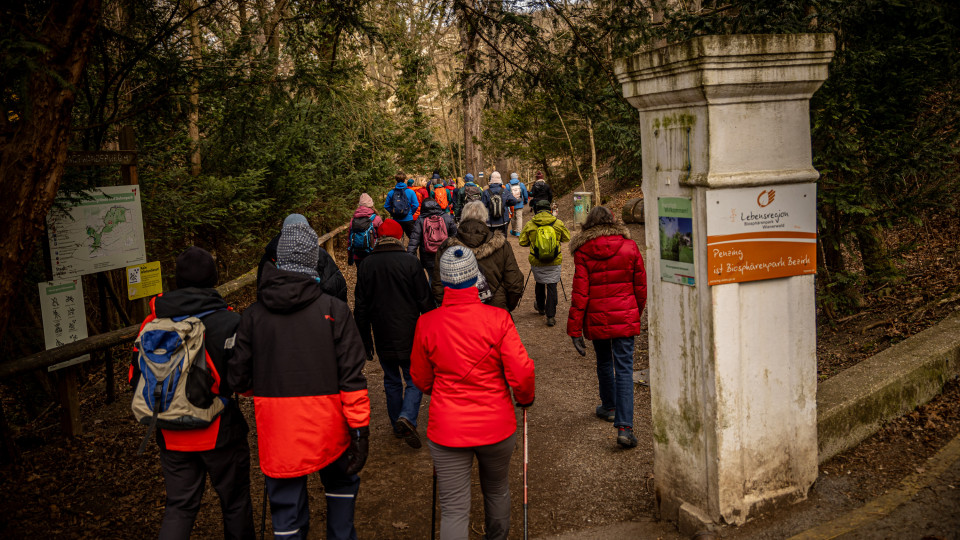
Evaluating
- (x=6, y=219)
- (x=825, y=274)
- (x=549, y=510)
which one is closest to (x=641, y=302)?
(x=549, y=510)

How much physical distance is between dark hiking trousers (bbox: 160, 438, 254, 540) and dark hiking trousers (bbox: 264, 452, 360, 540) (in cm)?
26

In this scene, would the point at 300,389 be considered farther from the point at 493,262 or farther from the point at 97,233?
A: the point at 97,233

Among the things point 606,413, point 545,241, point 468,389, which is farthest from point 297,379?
point 545,241

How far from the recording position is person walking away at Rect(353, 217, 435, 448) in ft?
20.0

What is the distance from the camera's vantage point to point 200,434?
3.92 metres

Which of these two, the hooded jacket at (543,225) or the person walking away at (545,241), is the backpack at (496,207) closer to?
the person walking away at (545,241)

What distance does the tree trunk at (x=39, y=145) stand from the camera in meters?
4.44

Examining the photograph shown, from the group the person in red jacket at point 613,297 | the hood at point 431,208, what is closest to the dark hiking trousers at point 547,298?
the hood at point 431,208

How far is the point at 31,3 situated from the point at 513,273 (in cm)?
469

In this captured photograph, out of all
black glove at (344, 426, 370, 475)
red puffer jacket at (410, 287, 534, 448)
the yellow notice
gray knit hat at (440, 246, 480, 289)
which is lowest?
black glove at (344, 426, 370, 475)

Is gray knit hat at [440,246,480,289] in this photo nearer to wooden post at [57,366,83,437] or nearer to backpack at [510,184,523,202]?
wooden post at [57,366,83,437]

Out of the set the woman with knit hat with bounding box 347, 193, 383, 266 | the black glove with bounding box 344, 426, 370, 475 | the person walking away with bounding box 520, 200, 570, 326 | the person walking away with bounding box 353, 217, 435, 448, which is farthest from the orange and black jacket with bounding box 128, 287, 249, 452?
the woman with knit hat with bounding box 347, 193, 383, 266

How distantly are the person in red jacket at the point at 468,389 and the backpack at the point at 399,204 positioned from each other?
33.2 ft

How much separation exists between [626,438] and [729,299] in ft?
7.73
